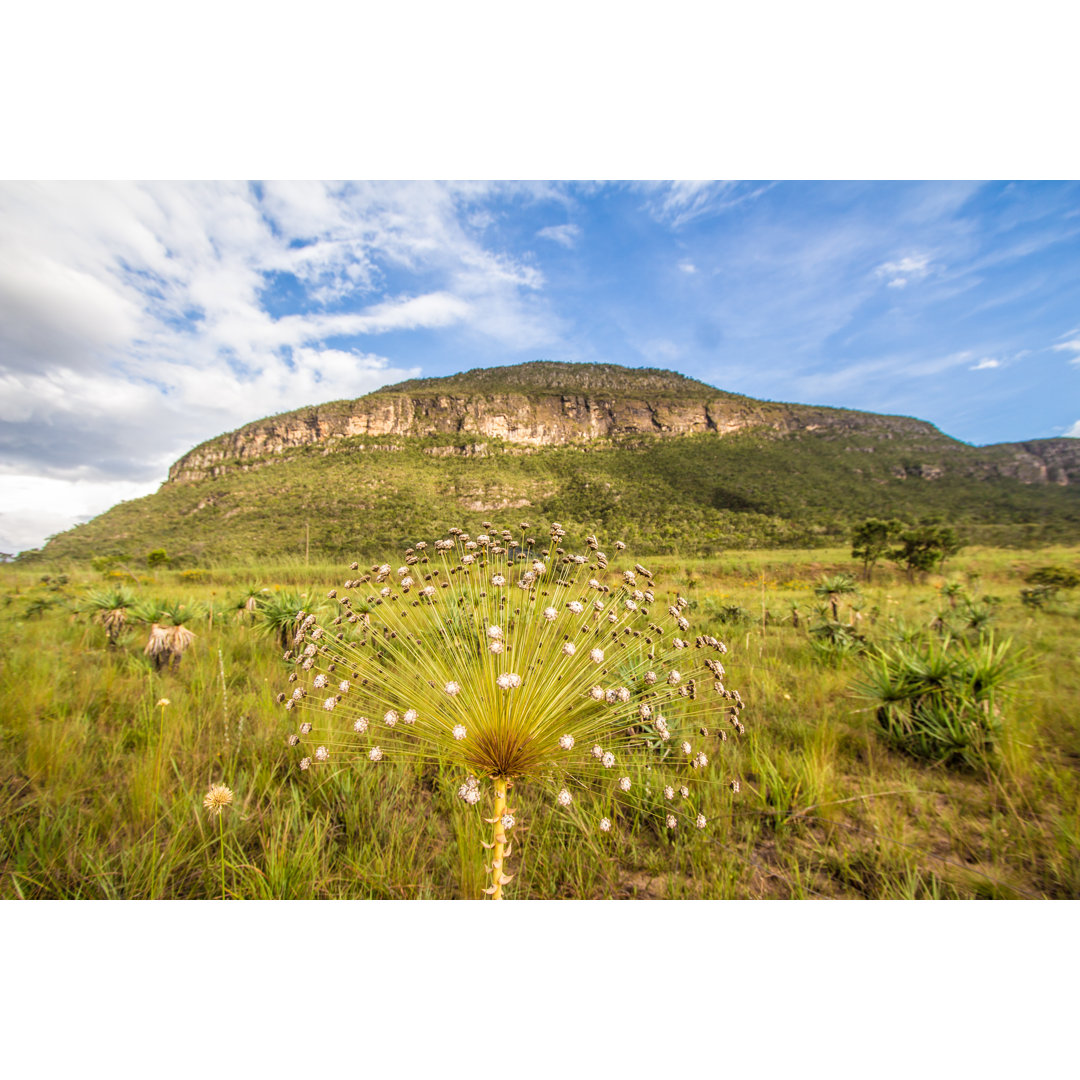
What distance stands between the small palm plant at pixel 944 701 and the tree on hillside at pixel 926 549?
14706 mm

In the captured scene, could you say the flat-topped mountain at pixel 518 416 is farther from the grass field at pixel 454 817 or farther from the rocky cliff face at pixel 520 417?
the grass field at pixel 454 817

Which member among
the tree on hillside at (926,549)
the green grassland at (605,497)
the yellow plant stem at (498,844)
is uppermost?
the green grassland at (605,497)

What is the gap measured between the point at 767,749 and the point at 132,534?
4028cm

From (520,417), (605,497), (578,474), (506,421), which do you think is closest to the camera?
(605,497)

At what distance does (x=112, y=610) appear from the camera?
4.13m

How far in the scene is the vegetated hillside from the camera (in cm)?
1941

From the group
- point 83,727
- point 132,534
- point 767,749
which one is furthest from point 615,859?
point 132,534

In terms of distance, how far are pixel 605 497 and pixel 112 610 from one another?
81.5 ft

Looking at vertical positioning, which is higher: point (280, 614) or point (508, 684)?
point (508, 684)

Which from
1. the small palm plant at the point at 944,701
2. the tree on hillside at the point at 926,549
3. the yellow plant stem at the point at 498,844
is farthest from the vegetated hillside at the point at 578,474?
the yellow plant stem at the point at 498,844

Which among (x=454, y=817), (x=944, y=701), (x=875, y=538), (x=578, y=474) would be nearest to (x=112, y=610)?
(x=454, y=817)

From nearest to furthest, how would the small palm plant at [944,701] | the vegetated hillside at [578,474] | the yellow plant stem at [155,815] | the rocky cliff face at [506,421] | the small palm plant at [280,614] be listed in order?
the yellow plant stem at [155,815]
the small palm plant at [944,701]
the small palm plant at [280,614]
the vegetated hillside at [578,474]
the rocky cliff face at [506,421]

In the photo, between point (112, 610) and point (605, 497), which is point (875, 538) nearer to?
point (605, 497)

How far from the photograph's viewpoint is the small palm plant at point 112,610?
4.06 m
